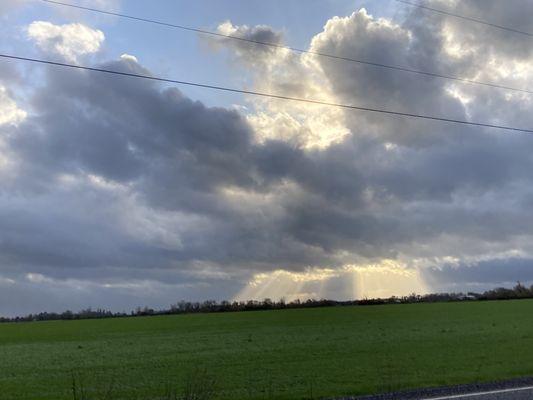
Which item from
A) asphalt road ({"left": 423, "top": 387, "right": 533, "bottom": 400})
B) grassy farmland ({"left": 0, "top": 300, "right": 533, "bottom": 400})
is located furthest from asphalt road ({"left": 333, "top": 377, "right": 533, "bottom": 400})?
grassy farmland ({"left": 0, "top": 300, "right": 533, "bottom": 400})

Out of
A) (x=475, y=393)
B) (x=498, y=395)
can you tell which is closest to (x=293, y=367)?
(x=475, y=393)

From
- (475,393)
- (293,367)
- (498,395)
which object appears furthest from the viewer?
(293,367)

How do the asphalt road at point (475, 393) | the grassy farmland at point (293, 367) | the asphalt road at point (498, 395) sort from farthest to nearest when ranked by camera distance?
the grassy farmland at point (293, 367)
the asphalt road at point (475, 393)
the asphalt road at point (498, 395)

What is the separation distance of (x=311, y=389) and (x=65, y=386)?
10.3 metres

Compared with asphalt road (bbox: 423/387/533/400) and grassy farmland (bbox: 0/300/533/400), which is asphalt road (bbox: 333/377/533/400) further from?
grassy farmland (bbox: 0/300/533/400)

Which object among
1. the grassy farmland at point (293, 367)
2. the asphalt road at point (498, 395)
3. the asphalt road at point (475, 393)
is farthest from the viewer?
the grassy farmland at point (293, 367)

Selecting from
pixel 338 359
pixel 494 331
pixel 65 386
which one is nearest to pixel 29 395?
pixel 65 386

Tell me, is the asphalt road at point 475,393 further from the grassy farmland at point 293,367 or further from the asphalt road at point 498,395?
the grassy farmland at point 293,367

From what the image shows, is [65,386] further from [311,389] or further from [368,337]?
[368,337]

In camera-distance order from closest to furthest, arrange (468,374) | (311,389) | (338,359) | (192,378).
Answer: (311,389) < (468,374) < (192,378) < (338,359)

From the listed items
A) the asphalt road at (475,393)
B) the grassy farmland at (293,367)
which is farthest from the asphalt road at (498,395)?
the grassy farmland at (293,367)

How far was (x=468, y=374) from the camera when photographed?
20.6 meters

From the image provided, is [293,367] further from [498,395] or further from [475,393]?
[498,395]

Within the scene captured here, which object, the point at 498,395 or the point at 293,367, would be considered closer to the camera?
the point at 498,395
